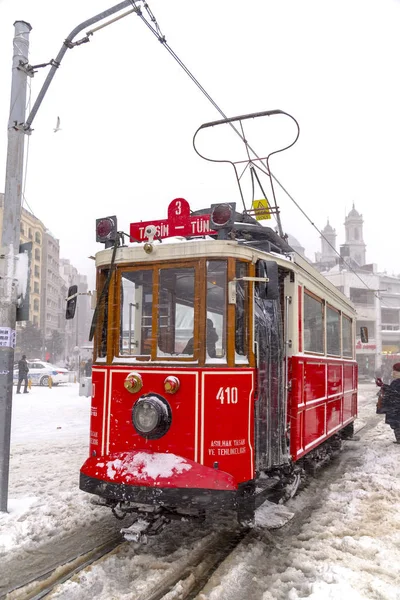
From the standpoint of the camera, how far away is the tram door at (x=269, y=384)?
5379 mm

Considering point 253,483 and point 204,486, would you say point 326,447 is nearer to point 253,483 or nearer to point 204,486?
point 253,483

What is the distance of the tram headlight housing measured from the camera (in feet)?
15.5

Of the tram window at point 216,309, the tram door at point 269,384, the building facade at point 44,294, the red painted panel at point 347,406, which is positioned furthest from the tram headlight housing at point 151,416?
the building facade at point 44,294

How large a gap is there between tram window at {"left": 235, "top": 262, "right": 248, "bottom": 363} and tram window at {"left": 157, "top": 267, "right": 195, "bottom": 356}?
45 centimetres

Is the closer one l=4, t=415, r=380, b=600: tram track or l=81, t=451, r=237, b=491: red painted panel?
l=4, t=415, r=380, b=600: tram track

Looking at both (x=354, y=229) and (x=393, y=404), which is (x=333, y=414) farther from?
(x=354, y=229)

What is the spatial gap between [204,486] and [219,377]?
989 mm

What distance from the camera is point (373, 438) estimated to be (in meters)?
11.9

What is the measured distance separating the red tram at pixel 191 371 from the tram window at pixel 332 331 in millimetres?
2156

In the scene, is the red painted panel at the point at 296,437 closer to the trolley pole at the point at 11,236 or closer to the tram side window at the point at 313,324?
the tram side window at the point at 313,324

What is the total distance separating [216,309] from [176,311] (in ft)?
1.42

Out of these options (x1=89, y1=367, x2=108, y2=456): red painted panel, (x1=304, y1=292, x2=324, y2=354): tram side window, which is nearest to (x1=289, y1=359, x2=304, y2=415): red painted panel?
(x1=304, y1=292, x2=324, y2=354): tram side window

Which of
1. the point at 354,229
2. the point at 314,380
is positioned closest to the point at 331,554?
the point at 314,380

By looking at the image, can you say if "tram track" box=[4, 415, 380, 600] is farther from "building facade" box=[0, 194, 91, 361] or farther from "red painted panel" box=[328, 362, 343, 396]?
"building facade" box=[0, 194, 91, 361]
